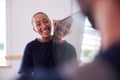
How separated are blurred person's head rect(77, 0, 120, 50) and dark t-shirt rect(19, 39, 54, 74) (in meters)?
0.11

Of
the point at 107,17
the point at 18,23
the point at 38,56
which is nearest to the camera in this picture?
the point at 107,17

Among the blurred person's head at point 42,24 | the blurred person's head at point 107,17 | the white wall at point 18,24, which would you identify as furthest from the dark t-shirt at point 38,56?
the white wall at point 18,24

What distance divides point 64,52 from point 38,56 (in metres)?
0.08

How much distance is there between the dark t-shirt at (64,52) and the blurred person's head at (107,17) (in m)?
0.07

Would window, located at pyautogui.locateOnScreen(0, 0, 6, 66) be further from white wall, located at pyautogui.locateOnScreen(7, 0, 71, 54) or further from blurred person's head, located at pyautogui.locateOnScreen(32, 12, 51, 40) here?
blurred person's head, located at pyautogui.locateOnScreen(32, 12, 51, 40)

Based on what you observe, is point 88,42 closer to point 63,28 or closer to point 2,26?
point 63,28

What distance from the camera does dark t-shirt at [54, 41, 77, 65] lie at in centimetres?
25

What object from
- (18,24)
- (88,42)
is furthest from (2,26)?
(88,42)

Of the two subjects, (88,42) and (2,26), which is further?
(2,26)

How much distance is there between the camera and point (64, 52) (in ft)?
0.83

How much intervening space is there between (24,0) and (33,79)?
1.24 m

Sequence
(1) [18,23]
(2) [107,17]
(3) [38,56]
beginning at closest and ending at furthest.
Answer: (2) [107,17]
(3) [38,56]
(1) [18,23]

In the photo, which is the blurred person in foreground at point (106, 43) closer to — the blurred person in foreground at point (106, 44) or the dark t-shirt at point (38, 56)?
the blurred person in foreground at point (106, 44)

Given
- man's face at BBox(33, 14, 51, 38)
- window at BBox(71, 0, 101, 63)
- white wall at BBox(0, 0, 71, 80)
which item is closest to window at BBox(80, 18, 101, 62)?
window at BBox(71, 0, 101, 63)
